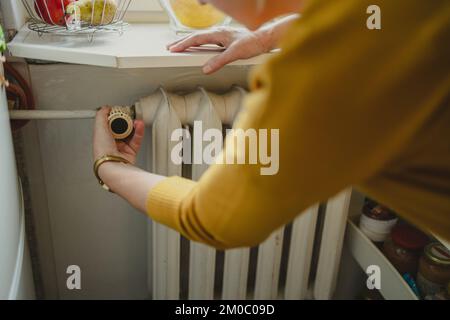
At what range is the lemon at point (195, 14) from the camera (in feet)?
2.95

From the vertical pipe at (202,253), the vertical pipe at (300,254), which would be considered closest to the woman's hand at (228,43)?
the vertical pipe at (202,253)

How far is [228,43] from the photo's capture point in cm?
86

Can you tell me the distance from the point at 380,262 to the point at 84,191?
707 mm

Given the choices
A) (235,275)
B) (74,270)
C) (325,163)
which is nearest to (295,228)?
(235,275)

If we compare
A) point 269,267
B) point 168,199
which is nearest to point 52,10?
point 168,199

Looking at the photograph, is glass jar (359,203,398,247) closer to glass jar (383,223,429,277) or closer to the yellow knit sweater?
glass jar (383,223,429,277)

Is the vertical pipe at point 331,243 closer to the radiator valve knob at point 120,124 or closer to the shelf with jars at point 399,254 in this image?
the shelf with jars at point 399,254

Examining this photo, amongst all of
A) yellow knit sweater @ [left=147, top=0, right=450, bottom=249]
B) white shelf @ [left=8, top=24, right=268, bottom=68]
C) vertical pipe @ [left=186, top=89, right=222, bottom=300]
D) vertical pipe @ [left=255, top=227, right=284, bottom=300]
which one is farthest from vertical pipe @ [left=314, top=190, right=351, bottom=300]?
yellow knit sweater @ [left=147, top=0, right=450, bottom=249]

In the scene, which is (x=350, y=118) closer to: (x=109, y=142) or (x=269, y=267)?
(x=109, y=142)

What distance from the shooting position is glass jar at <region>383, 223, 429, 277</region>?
1.02 metres

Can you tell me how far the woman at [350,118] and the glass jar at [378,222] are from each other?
630 mm

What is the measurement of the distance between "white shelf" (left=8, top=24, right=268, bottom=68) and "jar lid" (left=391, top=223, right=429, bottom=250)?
535 millimetres

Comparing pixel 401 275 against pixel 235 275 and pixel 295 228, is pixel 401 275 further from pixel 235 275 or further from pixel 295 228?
pixel 235 275

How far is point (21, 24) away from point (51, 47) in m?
0.15
